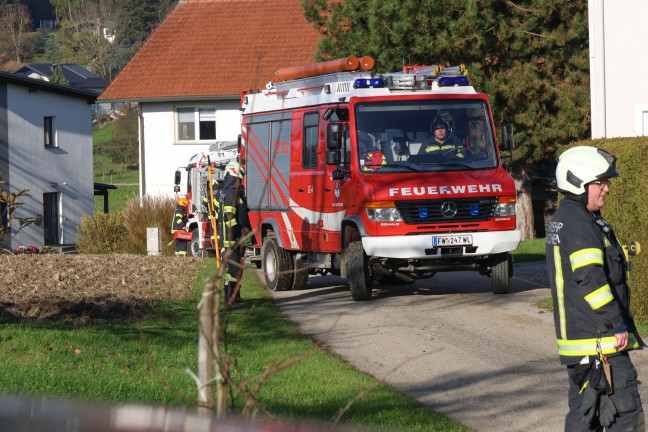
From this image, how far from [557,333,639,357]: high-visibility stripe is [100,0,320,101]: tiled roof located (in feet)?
110

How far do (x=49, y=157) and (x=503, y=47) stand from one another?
2232cm

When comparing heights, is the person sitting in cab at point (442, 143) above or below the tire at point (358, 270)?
above

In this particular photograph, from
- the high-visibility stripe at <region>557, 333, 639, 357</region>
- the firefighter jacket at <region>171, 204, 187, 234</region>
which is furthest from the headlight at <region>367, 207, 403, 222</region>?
the firefighter jacket at <region>171, 204, 187, 234</region>

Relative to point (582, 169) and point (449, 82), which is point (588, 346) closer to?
point (582, 169)

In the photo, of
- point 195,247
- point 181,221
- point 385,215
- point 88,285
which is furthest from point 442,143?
point 181,221

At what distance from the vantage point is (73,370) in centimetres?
961

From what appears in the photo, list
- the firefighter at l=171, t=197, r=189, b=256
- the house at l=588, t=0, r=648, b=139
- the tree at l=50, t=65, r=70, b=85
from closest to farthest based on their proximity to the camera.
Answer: the house at l=588, t=0, r=648, b=139 → the firefighter at l=171, t=197, r=189, b=256 → the tree at l=50, t=65, r=70, b=85

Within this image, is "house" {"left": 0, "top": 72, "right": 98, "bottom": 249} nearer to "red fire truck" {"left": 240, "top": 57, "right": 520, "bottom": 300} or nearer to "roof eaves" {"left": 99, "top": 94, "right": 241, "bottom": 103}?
"roof eaves" {"left": 99, "top": 94, "right": 241, "bottom": 103}

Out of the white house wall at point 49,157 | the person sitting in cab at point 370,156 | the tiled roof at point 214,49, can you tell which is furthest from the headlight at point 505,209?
the white house wall at point 49,157

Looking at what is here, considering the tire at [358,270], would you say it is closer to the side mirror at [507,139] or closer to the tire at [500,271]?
the tire at [500,271]

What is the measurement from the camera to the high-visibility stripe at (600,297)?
6.02 meters

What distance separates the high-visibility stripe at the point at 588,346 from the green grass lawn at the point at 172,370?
3.79ft

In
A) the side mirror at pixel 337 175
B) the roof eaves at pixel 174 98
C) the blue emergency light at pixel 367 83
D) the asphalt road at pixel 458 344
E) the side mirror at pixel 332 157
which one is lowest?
the asphalt road at pixel 458 344

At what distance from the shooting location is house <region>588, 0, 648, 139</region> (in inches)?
644
